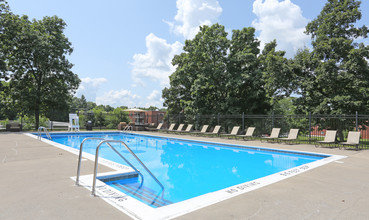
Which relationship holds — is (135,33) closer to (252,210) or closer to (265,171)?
(265,171)

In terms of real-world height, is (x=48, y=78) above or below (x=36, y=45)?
below

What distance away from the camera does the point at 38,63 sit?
72.9ft

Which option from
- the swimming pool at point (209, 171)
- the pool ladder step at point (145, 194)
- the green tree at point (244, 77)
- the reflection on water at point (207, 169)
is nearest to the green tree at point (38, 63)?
the green tree at point (244, 77)

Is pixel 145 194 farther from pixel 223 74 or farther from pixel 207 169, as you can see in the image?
pixel 223 74

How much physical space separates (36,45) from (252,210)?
945 inches

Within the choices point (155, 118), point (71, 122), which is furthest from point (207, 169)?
point (155, 118)

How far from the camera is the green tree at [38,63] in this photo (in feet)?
68.8

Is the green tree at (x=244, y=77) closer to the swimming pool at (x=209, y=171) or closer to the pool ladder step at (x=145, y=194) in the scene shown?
the swimming pool at (x=209, y=171)

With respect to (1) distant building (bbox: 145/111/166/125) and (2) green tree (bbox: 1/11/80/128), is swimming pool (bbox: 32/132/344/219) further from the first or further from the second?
(2) green tree (bbox: 1/11/80/128)

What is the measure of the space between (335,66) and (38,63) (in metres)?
24.7

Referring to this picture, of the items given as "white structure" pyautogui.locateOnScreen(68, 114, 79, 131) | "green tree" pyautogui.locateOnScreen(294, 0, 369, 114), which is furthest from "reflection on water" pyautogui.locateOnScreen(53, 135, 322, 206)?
"white structure" pyautogui.locateOnScreen(68, 114, 79, 131)

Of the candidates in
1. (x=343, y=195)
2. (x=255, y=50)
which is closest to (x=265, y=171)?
Answer: (x=343, y=195)

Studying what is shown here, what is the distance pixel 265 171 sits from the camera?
7242mm

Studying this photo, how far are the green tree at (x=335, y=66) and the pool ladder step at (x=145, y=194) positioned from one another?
1188 cm
